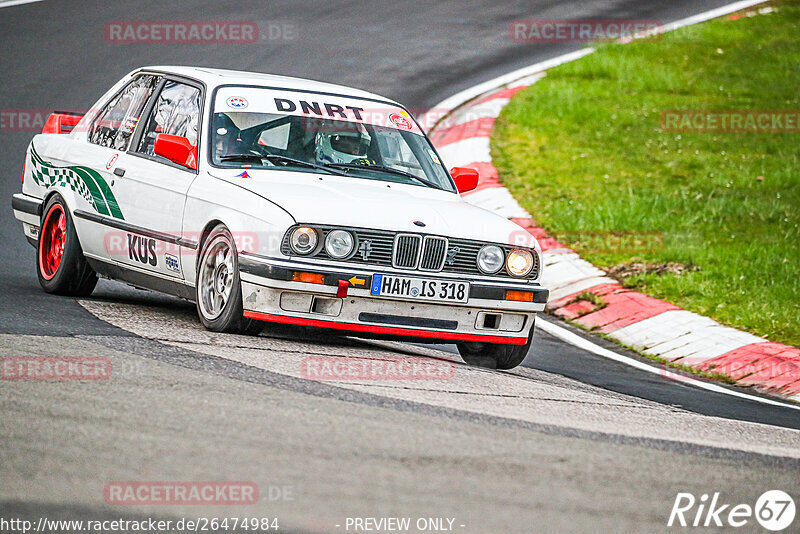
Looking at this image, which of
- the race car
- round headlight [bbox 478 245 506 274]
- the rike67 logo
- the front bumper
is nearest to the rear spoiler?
the race car

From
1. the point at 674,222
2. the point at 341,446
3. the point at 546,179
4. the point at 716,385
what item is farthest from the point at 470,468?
the point at 546,179

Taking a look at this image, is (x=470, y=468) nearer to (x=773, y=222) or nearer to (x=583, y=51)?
(x=773, y=222)

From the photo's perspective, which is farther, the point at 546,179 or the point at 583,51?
the point at 583,51

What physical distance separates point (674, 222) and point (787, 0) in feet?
40.5

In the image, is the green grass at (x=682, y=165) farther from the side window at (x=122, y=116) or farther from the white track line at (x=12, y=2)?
the white track line at (x=12, y=2)

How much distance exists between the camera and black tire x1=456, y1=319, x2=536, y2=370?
7871mm

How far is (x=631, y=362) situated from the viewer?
914 centimetres

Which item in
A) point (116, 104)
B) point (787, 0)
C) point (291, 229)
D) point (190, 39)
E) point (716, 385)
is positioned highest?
point (787, 0)

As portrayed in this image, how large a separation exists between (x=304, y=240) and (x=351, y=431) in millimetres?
2067

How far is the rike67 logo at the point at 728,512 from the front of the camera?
4527mm

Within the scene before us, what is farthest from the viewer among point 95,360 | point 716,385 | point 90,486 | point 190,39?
point 190,39

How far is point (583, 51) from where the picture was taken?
2042 centimetres

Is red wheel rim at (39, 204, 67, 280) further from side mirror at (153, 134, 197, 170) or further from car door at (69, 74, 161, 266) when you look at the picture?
side mirror at (153, 134, 197, 170)

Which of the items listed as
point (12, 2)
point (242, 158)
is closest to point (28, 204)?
point (242, 158)
